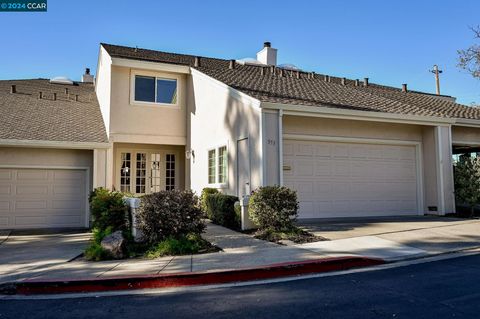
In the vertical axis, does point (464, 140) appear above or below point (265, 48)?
below

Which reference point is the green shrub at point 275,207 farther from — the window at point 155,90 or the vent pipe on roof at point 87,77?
the vent pipe on roof at point 87,77

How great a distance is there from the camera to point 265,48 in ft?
71.1

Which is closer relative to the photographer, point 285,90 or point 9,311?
point 9,311

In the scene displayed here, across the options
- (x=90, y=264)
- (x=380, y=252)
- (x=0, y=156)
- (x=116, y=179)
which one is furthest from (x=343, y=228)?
(x=0, y=156)

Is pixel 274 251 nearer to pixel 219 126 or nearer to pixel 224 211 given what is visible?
pixel 224 211

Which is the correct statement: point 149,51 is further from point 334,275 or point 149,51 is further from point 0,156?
point 334,275

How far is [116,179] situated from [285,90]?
7.87m

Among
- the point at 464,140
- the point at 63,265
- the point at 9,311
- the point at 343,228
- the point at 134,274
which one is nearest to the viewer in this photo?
the point at 9,311

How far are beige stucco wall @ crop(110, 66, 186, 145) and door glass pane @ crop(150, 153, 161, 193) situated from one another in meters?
1.08

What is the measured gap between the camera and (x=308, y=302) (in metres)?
5.16

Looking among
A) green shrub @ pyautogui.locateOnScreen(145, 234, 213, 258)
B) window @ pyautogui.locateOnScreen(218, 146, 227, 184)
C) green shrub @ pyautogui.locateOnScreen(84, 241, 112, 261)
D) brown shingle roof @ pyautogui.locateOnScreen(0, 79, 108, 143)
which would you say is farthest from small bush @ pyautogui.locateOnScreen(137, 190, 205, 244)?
brown shingle roof @ pyautogui.locateOnScreen(0, 79, 108, 143)

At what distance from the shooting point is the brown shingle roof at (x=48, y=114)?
1448cm

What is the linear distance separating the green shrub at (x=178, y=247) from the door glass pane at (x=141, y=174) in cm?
852

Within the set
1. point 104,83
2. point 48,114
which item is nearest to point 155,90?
point 104,83
